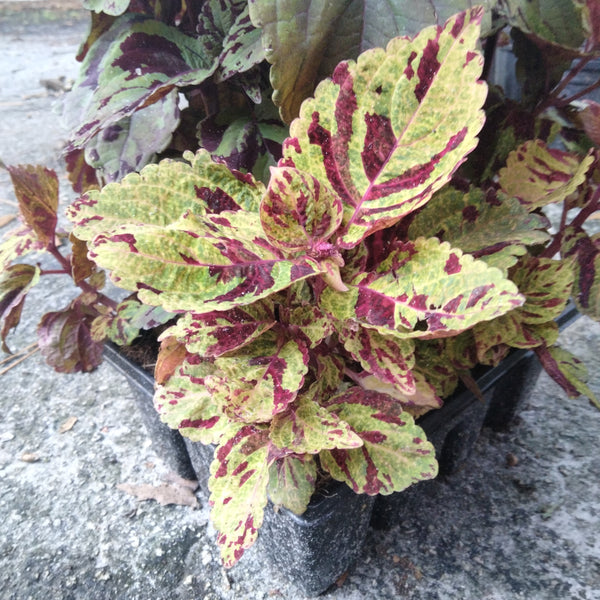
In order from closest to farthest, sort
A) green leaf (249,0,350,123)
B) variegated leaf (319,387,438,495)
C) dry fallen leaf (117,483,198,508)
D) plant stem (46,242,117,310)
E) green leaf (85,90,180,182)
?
green leaf (249,0,350,123), variegated leaf (319,387,438,495), green leaf (85,90,180,182), plant stem (46,242,117,310), dry fallen leaf (117,483,198,508)

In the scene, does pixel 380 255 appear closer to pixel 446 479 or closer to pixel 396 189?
pixel 396 189

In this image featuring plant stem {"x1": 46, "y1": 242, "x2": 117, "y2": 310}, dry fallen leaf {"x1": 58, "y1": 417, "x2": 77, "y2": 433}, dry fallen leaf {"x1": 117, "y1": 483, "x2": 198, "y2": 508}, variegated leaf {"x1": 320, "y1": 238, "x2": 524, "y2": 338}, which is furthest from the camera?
dry fallen leaf {"x1": 58, "y1": 417, "x2": 77, "y2": 433}

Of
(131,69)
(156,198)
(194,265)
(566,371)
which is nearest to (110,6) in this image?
(131,69)

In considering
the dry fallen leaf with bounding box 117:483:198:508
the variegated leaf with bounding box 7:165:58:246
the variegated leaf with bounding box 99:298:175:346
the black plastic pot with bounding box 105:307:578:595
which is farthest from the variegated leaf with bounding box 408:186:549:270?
the dry fallen leaf with bounding box 117:483:198:508

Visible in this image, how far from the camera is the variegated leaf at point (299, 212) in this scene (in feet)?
1.62

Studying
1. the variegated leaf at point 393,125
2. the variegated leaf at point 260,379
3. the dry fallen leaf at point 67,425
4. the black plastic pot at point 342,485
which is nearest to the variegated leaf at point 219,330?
the variegated leaf at point 260,379

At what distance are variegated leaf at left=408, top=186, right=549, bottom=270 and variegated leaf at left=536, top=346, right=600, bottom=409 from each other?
228mm

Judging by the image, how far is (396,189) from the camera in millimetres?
509

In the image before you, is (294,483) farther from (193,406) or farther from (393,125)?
(393,125)

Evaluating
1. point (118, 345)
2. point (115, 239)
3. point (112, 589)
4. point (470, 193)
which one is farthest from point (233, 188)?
point (112, 589)

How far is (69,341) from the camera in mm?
896

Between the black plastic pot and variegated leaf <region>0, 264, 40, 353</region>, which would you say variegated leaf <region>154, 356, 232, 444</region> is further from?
variegated leaf <region>0, 264, 40, 353</region>

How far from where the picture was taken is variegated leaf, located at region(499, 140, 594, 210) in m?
0.67

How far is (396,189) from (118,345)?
2.00 ft
